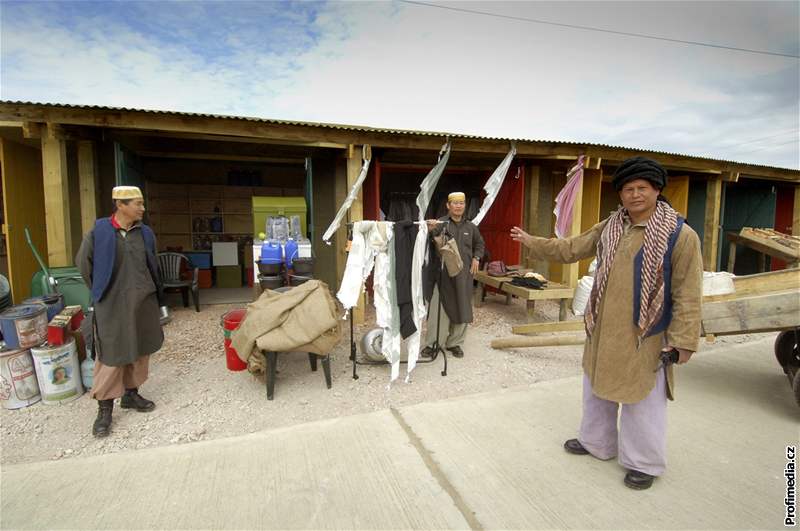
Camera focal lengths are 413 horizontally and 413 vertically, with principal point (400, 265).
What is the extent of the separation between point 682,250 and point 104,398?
3629 millimetres

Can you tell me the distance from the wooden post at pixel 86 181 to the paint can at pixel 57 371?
9.63 feet

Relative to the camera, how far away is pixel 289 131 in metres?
5.18

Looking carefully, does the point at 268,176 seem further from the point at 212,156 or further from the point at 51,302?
the point at 51,302

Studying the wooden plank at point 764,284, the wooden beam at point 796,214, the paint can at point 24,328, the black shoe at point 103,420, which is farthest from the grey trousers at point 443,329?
the wooden beam at point 796,214

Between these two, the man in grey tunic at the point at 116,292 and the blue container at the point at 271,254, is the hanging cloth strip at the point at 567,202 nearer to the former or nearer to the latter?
the blue container at the point at 271,254

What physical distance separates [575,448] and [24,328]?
408 centimetres

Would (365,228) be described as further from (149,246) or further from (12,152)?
(12,152)

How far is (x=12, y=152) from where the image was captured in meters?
5.27

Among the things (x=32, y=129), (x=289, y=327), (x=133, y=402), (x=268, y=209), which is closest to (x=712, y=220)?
(x=268, y=209)

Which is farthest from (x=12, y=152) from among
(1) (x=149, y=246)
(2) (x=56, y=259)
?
(1) (x=149, y=246)

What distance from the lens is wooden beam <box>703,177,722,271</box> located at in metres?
8.64

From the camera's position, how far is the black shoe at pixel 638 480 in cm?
220

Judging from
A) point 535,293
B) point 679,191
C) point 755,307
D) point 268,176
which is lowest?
point 535,293

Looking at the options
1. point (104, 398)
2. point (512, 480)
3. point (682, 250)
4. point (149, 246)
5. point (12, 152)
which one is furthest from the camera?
point (12, 152)
